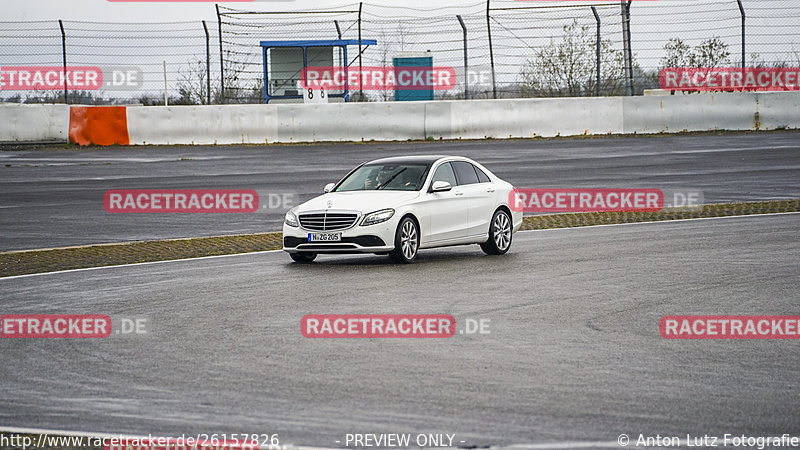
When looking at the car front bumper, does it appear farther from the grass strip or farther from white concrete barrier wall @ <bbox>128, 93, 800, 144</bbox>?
white concrete barrier wall @ <bbox>128, 93, 800, 144</bbox>

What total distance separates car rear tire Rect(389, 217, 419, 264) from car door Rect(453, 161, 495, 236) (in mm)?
910

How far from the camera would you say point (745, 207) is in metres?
21.2

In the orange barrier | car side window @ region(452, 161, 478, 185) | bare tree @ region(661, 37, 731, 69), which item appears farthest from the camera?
bare tree @ region(661, 37, 731, 69)

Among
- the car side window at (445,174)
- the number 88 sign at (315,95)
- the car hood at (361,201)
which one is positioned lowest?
the car hood at (361,201)

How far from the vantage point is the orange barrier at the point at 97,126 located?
110 ft

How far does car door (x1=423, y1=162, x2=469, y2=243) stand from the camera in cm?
1541

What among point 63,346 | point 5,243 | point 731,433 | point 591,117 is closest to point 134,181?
point 5,243

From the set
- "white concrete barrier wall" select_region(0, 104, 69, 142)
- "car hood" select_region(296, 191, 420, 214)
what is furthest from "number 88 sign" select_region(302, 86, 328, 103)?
"car hood" select_region(296, 191, 420, 214)

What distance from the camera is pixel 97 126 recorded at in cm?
3362

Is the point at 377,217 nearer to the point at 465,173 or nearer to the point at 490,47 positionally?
the point at 465,173

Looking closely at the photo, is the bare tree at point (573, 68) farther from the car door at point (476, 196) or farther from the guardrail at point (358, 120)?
the car door at point (476, 196)

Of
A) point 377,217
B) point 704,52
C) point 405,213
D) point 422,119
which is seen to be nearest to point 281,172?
point 422,119

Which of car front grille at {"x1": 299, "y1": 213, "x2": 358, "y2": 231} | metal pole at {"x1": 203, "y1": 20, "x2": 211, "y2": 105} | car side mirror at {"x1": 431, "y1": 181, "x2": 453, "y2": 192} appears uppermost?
metal pole at {"x1": 203, "y1": 20, "x2": 211, "y2": 105}

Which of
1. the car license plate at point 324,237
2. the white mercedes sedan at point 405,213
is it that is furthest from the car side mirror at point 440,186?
the car license plate at point 324,237
